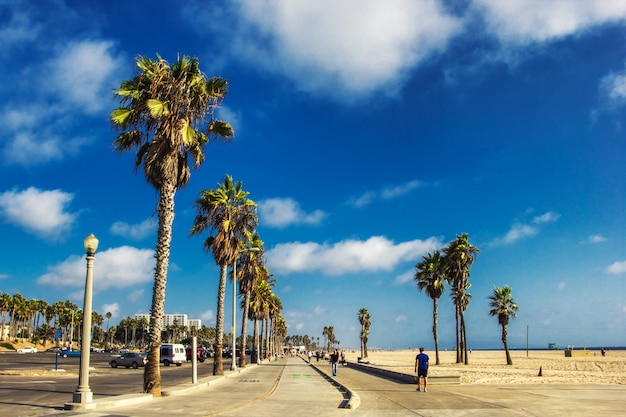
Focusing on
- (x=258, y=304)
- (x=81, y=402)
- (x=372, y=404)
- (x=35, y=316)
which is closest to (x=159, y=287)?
(x=81, y=402)

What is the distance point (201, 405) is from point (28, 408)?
4.93 metres

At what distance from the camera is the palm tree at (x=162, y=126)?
20.4 m

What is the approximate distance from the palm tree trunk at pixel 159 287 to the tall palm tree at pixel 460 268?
1804 inches

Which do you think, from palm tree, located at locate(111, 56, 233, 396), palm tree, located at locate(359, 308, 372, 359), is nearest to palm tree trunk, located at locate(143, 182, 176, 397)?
palm tree, located at locate(111, 56, 233, 396)

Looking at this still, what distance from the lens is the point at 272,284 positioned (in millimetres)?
84438

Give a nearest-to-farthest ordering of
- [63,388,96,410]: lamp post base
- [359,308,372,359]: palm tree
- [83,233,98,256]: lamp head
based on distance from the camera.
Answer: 1. [63,388,96,410]: lamp post base
2. [83,233,98,256]: lamp head
3. [359,308,372,359]: palm tree

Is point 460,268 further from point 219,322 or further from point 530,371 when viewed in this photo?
point 219,322

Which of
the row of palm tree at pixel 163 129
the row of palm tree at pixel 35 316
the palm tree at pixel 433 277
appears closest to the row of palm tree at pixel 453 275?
the palm tree at pixel 433 277

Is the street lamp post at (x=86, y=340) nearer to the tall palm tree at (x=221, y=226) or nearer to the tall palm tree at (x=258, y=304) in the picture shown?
the tall palm tree at (x=221, y=226)

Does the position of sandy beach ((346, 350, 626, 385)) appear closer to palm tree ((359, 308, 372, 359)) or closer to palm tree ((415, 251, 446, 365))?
palm tree ((415, 251, 446, 365))

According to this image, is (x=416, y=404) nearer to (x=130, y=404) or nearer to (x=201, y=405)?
(x=201, y=405)

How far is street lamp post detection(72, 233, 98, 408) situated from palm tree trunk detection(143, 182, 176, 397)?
3456 mm

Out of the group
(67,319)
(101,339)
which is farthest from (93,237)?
(101,339)

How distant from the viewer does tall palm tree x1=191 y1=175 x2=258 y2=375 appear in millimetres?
34062
